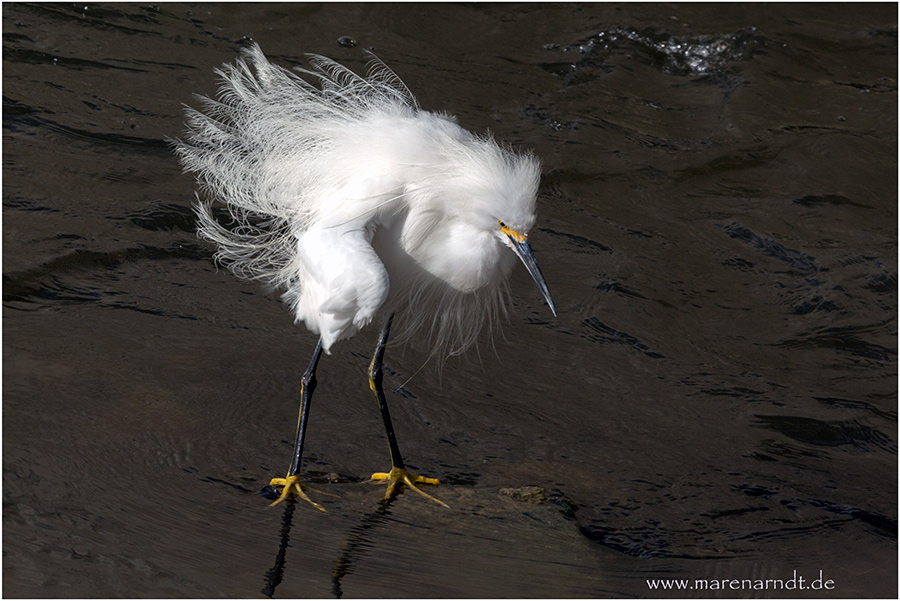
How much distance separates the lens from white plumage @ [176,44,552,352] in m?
2.64

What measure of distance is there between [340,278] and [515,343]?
1695mm

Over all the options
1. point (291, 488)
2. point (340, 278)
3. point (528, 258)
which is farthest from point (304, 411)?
point (528, 258)

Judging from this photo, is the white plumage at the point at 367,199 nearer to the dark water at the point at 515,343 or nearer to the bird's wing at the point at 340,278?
the bird's wing at the point at 340,278

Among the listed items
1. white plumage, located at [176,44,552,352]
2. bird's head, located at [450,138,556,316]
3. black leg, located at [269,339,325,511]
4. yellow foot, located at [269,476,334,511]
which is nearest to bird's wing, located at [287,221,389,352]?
white plumage, located at [176,44,552,352]

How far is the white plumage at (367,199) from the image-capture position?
264 centimetres

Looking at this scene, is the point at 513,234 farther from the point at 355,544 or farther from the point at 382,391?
→ the point at 355,544

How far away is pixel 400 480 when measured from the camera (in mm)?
2990

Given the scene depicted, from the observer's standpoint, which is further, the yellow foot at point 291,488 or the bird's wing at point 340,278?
the yellow foot at point 291,488

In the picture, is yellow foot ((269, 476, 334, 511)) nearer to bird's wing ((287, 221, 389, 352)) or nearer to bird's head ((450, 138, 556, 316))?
bird's wing ((287, 221, 389, 352))

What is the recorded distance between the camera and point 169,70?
574 centimetres

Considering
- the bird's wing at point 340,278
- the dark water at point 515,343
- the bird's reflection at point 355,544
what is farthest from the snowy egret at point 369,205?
the dark water at point 515,343

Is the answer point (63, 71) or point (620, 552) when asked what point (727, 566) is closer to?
point (620, 552)

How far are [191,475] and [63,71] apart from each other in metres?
3.70

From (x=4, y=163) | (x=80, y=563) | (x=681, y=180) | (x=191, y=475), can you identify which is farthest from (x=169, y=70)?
(x=80, y=563)
